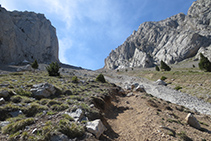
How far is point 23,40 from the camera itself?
2763 inches

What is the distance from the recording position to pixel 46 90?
1216 cm

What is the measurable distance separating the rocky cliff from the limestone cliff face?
108 meters

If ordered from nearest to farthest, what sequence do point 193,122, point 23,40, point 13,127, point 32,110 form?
point 13,127 → point 32,110 → point 193,122 → point 23,40

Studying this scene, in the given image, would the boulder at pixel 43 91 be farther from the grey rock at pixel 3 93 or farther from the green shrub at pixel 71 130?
the green shrub at pixel 71 130

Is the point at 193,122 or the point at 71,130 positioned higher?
the point at 71,130

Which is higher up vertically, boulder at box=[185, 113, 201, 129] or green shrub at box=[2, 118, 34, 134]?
green shrub at box=[2, 118, 34, 134]

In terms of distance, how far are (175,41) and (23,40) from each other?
154407mm

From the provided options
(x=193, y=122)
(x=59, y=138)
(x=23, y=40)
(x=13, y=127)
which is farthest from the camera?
(x=23, y=40)

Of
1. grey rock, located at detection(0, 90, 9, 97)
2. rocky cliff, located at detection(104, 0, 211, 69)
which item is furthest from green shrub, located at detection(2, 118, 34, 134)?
rocky cliff, located at detection(104, 0, 211, 69)

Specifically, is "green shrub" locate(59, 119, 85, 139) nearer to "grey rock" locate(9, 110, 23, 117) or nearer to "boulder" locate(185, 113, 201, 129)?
"grey rock" locate(9, 110, 23, 117)

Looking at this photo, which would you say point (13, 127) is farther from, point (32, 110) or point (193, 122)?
point (193, 122)

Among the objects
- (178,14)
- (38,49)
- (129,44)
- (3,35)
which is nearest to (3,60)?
(3,35)

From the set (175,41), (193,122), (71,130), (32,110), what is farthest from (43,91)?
(175,41)

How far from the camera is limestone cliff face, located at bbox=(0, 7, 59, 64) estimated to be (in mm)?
52853
